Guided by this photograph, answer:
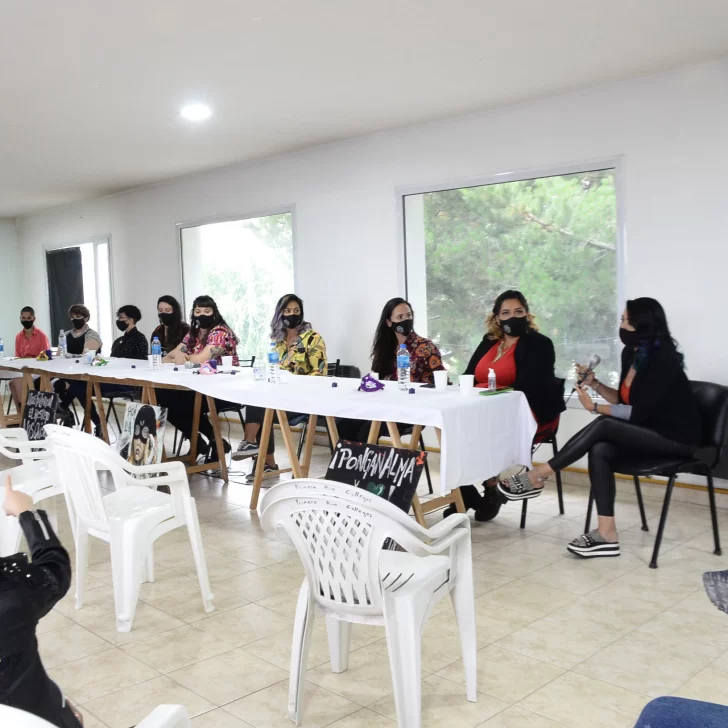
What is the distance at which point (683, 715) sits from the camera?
1270 millimetres

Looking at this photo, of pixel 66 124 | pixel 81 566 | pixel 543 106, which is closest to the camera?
pixel 81 566

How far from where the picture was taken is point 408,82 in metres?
4.85

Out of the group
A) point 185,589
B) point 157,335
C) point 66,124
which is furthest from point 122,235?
point 185,589

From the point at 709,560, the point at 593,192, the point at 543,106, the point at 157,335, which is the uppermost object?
the point at 543,106

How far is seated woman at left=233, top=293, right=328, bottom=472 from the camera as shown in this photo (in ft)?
17.8

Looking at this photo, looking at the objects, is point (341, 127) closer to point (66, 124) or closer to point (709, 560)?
point (66, 124)

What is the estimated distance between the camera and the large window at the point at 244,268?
7.43 meters

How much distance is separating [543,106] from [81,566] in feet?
13.3

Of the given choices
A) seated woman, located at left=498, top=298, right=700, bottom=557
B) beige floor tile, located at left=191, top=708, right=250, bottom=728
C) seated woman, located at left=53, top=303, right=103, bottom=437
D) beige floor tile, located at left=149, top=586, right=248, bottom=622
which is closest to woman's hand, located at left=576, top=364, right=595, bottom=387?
seated woman, located at left=498, top=298, right=700, bottom=557

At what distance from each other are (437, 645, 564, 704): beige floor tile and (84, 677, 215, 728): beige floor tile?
82 centimetres

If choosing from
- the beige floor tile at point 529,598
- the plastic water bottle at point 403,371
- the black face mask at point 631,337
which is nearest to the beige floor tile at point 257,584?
the beige floor tile at point 529,598

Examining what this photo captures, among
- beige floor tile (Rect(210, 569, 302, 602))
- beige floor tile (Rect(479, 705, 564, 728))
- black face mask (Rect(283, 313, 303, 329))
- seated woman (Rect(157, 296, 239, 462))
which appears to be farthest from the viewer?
seated woman (Rect(157, 296, 239, 462))

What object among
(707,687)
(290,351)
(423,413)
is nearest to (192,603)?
(423,413)

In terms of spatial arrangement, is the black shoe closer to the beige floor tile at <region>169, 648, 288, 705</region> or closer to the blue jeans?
the beige floor tile at <region>169, 648, 288, 705</region>
